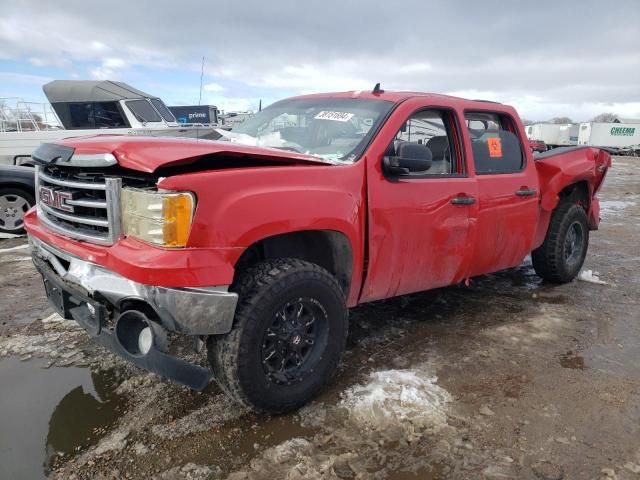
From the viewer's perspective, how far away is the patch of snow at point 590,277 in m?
5.53

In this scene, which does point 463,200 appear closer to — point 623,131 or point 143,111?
point 143,111

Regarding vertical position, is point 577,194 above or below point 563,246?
above

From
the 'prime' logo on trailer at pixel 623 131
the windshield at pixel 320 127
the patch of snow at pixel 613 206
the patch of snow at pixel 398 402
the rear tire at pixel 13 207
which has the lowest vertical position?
the patch of snow at pixel 398 402

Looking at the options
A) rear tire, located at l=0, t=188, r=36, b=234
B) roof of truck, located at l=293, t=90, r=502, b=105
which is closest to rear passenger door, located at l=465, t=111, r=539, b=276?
roof of truck, located at l=293, t=90, r=502, b=105

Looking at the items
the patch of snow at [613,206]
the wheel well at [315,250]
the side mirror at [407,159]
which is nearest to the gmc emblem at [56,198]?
the wheel well at [315,250]

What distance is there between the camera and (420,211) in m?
3.39

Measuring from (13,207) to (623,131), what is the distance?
49997mm

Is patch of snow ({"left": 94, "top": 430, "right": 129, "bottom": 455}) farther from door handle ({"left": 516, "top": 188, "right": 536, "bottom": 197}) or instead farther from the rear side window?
the rear side window

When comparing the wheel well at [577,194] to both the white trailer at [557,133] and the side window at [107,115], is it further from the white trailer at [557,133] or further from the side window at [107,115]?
the white trailer at [557,133]

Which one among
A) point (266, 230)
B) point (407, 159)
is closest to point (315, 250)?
point (266, 230)

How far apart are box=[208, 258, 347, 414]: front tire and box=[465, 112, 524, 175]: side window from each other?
1908 millimetres

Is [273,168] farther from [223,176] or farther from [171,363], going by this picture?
[171,363]

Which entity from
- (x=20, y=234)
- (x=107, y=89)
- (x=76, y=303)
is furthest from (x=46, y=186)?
(x=107, y=89)

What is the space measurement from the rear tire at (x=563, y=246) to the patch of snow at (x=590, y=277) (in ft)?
0.62
